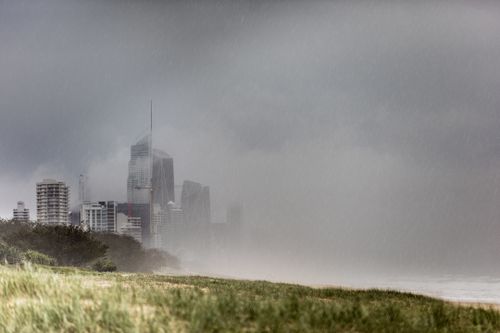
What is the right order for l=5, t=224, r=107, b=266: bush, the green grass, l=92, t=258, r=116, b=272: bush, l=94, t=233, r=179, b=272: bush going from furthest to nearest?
l=94, t=233, r=179, b=272: bush → l=5, t=224, r=107, b=266: bush → l=92, t=258, r=116, b=272: bush → the green grass

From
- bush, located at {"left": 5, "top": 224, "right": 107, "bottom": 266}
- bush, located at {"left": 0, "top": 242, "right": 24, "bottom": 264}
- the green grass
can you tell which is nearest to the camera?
the green grass

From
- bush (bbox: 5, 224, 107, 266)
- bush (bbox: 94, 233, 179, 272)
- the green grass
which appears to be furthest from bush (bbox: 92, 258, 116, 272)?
the green grass

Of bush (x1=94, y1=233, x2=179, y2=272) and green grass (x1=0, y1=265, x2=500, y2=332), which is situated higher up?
green grass (x1=0, y1=265, x2=500, y2=332)

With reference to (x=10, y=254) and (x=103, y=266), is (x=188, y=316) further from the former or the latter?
(x=103, y=266)

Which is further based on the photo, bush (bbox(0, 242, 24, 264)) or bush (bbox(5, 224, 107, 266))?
bush (bbox(5, 224, 107, 266))

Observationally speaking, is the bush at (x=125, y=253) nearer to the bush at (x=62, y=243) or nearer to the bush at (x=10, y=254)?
the bush at (x=62, y=243)

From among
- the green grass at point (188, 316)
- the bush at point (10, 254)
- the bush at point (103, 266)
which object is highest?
the green grass at point (188, 316)

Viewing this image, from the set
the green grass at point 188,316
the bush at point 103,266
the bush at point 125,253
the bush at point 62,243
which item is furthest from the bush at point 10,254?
the green grass at point 188,316

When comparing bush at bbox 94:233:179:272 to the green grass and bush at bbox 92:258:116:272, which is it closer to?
bush at bbox 92:258:116:272

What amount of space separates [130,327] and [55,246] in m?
86.3

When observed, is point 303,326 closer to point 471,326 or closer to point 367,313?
point 367,313

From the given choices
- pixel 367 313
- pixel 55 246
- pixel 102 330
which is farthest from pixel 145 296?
pixel 55 246

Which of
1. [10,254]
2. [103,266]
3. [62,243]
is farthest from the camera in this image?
[62,243]

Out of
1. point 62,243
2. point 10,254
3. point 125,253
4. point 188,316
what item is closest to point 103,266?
point 10,254
